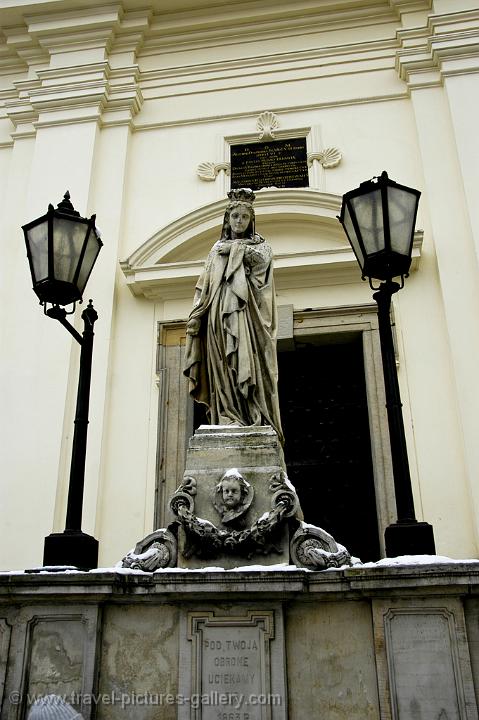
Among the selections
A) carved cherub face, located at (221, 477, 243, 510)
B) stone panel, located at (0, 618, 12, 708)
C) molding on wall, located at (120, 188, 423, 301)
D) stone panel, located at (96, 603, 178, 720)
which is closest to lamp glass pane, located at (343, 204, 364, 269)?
carved cherub face, located at (221, 477, 243, 510)

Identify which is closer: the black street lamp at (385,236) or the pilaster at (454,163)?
the black street lamp at (385,236)

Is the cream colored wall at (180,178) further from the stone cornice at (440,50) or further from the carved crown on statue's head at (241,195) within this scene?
the carved crown on statue's head at (241,195)

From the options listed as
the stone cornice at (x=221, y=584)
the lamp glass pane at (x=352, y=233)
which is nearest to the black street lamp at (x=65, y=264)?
the stone cornice at (x=221, y=584)

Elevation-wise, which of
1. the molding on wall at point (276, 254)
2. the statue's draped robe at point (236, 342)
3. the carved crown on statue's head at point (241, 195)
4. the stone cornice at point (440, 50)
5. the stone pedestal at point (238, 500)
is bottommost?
the stone pedestal at point (238, 500)

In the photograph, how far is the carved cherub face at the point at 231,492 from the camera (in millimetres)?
4203

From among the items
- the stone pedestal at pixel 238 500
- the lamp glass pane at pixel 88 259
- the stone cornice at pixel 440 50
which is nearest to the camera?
the stone pedestal at pixel 238 500

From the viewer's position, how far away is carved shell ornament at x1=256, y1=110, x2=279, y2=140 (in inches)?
372

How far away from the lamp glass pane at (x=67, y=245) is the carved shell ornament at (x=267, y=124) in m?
4.89

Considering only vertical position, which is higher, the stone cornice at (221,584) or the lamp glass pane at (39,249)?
the lamp glass pane at (39,249)

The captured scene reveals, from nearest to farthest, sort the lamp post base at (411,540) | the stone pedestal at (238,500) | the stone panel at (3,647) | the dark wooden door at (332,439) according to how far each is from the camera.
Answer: the stone panel at (3,647) < the lamp post base at (411,540) < the stone pedestal at (238,500) < the dark wooden door at (332,439)

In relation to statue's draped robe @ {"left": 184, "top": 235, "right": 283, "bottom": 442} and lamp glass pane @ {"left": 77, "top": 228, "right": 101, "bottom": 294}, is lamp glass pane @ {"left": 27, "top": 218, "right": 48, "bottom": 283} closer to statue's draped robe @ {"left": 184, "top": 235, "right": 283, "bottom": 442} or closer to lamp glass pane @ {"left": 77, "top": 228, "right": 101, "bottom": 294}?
lamp glass pane @ {"left": 77, "top": 228, "right": 101, "bottom": 294}

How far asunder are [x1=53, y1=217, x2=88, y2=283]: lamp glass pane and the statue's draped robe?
95cm

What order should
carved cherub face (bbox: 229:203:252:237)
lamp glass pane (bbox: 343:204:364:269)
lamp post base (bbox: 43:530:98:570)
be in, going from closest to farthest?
lamp post base (bbox: 43:530:98:570) → lamp glass pane (bbox: 343:204:364:269) → carved cherub face (bbox: 229:203:252:237)

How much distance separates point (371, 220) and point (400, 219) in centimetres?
19
